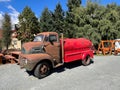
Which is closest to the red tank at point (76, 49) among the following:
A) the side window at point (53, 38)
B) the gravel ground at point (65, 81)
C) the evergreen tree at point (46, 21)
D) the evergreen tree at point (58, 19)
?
the side window at point (53, 38)

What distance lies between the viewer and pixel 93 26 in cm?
2255

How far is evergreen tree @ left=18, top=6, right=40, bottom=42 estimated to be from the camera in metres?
29.0

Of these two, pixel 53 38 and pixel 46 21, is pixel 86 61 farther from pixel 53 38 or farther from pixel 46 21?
pixel 46 21

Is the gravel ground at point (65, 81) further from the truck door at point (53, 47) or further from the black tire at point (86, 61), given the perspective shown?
the black tire at point (86, 61)

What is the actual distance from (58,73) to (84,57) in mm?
2761

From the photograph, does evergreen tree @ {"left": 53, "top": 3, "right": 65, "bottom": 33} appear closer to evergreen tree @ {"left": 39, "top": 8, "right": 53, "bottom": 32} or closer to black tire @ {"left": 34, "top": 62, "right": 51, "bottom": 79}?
evergreen tree @ {"left": 39, "top": 8, "right": 53, "bottom": 32}

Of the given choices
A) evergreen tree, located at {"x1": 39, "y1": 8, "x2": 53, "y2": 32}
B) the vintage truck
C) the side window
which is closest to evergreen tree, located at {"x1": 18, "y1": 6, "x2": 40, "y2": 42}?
evergreen tree, located at {"x1": 39, "y1": 8, "x2": 53, "y2": 32}

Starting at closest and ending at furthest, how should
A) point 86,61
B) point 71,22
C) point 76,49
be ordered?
point 76,49
point 86,61
point 71,22

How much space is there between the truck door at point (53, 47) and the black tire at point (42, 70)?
768 mm

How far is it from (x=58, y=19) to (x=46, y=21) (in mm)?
2445

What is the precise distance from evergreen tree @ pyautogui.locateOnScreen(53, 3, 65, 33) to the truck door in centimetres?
1824

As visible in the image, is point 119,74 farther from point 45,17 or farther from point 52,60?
point 45,17

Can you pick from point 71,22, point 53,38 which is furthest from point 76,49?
point 71,22

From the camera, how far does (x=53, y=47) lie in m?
10.3
